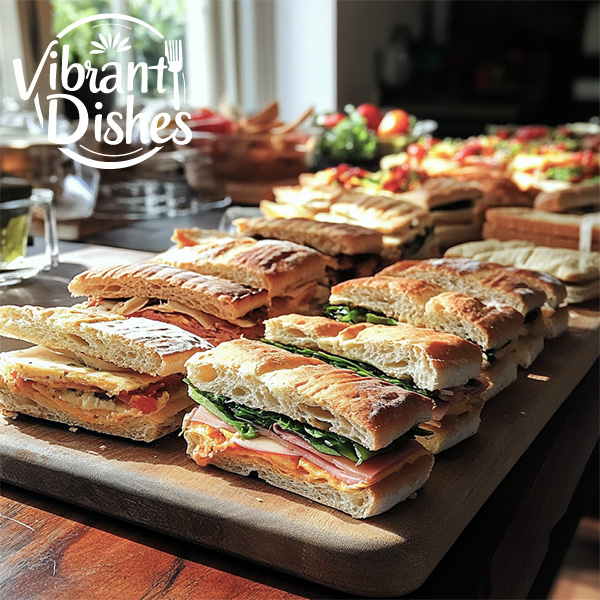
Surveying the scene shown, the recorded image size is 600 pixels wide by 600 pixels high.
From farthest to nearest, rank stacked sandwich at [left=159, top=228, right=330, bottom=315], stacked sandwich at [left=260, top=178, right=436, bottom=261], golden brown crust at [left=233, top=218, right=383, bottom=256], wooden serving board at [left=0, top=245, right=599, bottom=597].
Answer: stacked sandwich at [left=260, top=178, right=436, bottom=261] < golden brown crust at [left=233, top=218, right=383, bottom=256] < stacked sandwich at [left=159, top=228, right=330, bottom=315] < wooden serving board at [left=0, top=245, right=599, bottom=597]

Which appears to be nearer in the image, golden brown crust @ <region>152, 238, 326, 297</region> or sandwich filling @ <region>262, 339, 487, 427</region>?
sandwich filling @ <region>262, 339, 487, 427</region>

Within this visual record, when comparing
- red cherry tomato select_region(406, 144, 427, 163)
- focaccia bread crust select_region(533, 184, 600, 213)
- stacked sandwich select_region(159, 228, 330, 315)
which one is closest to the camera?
stacked sandwich select_region(159, 228, 330, 315)

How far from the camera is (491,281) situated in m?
2.32

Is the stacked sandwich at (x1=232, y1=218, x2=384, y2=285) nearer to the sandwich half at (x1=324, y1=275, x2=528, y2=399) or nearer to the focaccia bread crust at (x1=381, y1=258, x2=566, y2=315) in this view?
the focaccia bread crust at (x1=381, y1=258, x2=566, y2=315)

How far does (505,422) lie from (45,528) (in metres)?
0.99

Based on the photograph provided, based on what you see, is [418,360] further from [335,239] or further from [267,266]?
[335,239]

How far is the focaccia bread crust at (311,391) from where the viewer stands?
4.56 ft

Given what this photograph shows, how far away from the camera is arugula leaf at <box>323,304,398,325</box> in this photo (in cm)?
214

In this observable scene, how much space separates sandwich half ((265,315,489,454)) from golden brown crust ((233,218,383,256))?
2.75ft

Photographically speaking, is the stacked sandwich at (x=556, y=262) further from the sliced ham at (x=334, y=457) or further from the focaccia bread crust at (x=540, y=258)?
the sliced ham at (x=334, y=457)

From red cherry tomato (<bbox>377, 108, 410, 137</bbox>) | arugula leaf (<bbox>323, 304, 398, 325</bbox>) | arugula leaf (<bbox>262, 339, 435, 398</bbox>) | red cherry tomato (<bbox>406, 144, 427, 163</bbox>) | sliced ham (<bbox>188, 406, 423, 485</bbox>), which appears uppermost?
red cherry tomato (<bbox>377, 108, 410, 137</bbox>)

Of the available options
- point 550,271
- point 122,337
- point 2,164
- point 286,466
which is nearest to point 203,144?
point 2,164

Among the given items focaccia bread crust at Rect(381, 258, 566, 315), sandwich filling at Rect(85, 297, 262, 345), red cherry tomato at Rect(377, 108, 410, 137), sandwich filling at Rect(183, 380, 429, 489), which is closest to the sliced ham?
sandwich filling at Rect(183, 380, 429, 489)

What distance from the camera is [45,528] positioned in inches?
58.9
